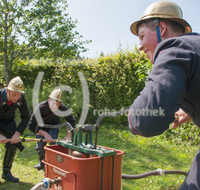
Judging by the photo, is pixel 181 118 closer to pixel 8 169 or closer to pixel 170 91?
pixel 170 91

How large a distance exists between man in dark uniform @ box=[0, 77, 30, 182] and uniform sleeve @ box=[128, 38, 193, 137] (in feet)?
10.1

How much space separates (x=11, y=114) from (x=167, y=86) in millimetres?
3630

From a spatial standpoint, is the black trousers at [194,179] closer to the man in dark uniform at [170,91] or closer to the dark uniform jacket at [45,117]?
the man in dark uniform at [170,91]

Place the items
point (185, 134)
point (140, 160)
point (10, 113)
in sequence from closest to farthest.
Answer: point (10, 113), point (140, 160), point (185, 134)

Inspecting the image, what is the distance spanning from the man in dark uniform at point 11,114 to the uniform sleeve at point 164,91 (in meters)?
3.09

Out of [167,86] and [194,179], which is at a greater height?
[167,86]

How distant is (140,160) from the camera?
4.95 m

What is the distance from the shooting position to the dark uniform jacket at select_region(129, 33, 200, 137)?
813mm

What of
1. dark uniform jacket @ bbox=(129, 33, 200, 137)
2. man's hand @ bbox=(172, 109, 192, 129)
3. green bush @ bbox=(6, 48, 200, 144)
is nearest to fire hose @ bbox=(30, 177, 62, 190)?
dark uniform jacket @ bbox=(129, 33, 200, 137)

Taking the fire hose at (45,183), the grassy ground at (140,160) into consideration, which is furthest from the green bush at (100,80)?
the fire hose at (45,183)

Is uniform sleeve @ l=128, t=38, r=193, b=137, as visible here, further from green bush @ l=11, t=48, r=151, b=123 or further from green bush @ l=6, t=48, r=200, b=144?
green bush @ l=11, t=48, r=151, b=123

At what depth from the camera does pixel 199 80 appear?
901mm

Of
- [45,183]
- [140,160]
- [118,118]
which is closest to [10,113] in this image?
[45,183]

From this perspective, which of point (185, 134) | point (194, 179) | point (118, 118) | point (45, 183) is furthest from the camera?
point (118, 118)
